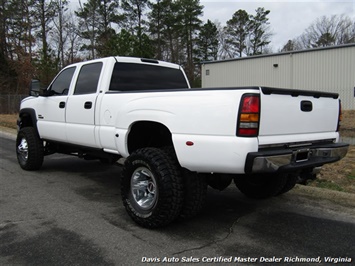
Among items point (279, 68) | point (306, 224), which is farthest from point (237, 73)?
point (306, 224)

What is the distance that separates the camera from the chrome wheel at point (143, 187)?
13.2 feet

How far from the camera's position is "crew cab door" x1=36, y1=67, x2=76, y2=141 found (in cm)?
575

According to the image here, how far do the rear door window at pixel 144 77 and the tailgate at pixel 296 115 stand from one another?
245 centimetres

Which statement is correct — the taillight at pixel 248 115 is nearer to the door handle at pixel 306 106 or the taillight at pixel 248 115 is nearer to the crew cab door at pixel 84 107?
the door handle at pixel 306 106

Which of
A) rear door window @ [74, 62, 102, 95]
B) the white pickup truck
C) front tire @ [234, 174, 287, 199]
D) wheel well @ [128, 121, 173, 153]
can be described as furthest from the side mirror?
front tire @ [234, 174, 287, 199]

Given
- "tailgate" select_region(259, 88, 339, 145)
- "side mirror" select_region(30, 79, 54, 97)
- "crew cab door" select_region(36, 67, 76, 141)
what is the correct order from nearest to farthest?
"tailgate" select_region(259, 88, 339, 145), "crew cab door" select_region(36, 67, 76, 141), "side mirror" select_region(30, 79, 54, 97)

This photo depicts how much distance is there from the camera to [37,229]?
392cm

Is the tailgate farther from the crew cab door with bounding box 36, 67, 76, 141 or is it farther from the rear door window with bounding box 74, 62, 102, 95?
the crew cab door with bounding box 36, 67, 76, 141

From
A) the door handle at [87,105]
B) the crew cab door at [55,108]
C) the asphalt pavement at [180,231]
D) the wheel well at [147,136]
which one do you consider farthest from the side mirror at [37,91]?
the wheel well at [147,136]

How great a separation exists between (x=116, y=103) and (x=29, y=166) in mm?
3362

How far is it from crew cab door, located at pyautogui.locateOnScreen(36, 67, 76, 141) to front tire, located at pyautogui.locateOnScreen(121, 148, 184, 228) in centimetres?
205

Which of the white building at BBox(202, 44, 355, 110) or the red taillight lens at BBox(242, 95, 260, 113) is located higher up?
the white building at BBox(202, 44, 355, 110)

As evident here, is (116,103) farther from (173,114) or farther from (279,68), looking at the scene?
(279,68)

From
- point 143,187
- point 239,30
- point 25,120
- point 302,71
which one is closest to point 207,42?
point 239,30
